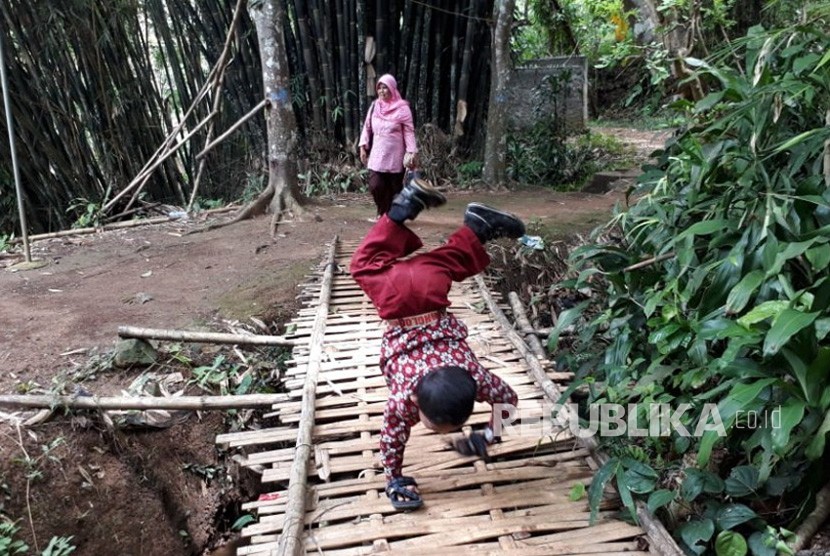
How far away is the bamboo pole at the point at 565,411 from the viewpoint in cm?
174

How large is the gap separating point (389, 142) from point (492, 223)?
2817 millimetres

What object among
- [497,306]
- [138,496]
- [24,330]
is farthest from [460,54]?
[138,496]

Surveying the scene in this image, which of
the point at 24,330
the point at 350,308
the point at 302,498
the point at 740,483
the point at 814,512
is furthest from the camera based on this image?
the point at 350,308

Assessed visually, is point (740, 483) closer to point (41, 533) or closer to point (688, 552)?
point (688, 552)

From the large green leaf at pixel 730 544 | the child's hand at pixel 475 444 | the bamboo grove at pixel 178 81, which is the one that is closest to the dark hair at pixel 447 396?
the child's hand at pixel 475 444

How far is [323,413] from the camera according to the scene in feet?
8.13

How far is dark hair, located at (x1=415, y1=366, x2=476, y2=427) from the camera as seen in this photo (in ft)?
5.80

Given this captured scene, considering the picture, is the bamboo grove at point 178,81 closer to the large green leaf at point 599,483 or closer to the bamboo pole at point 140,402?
the bamboo pole at point 140,402

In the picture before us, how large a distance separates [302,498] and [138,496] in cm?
101

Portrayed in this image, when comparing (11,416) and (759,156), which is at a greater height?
(759,156)

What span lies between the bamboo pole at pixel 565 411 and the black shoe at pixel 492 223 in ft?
2.53

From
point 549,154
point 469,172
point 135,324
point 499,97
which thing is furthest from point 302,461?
point 549,154

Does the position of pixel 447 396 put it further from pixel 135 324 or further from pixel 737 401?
pixel 135 324

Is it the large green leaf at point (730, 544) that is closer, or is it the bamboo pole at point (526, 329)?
the large green leaf at point (730, 544)
